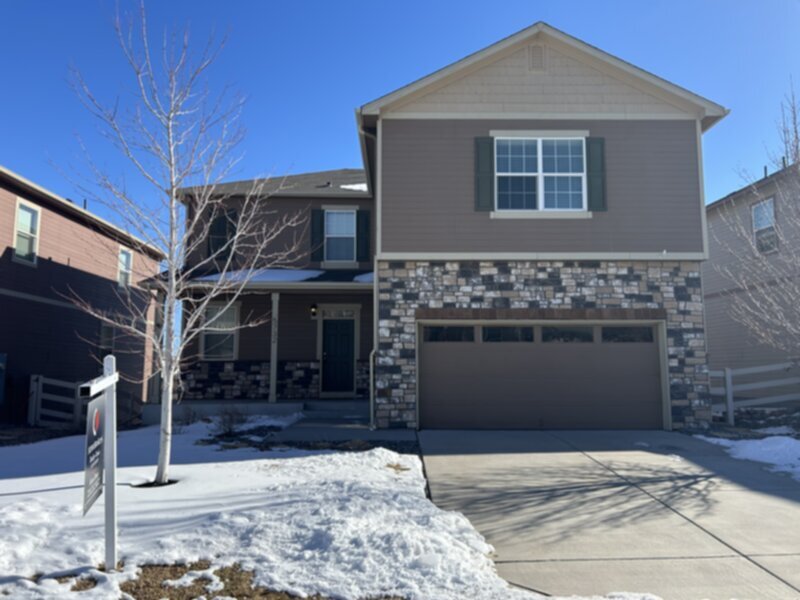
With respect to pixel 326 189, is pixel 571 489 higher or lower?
lower

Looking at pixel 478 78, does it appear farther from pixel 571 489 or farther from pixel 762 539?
pixel 762 539

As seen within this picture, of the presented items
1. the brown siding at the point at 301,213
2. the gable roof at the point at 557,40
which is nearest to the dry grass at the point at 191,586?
the gable roof at the point at 557,40

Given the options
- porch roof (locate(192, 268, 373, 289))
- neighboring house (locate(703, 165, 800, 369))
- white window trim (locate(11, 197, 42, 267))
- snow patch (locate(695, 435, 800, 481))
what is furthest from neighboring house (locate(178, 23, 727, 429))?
white window trim (locate(11, 197, 42, 267))

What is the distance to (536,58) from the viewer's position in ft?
37.0

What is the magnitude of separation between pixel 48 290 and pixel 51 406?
292 cm

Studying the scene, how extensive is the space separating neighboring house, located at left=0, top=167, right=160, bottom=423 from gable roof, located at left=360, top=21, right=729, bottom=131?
5.79 metres

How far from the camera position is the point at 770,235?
1412 cm

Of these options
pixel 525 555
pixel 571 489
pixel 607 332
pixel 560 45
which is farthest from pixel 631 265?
pixel 525 555

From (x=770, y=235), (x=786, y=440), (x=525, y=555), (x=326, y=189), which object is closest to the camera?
(x=525, y=555)

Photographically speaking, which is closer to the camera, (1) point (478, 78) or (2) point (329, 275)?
(1) point (478, 78)

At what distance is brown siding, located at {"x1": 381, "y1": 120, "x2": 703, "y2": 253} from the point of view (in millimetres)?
10789

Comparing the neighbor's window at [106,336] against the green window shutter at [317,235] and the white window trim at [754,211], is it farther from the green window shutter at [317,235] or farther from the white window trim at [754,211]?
the white window trim at [754,211]

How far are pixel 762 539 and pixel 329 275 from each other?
424 inches

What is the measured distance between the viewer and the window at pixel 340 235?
15180 mm
